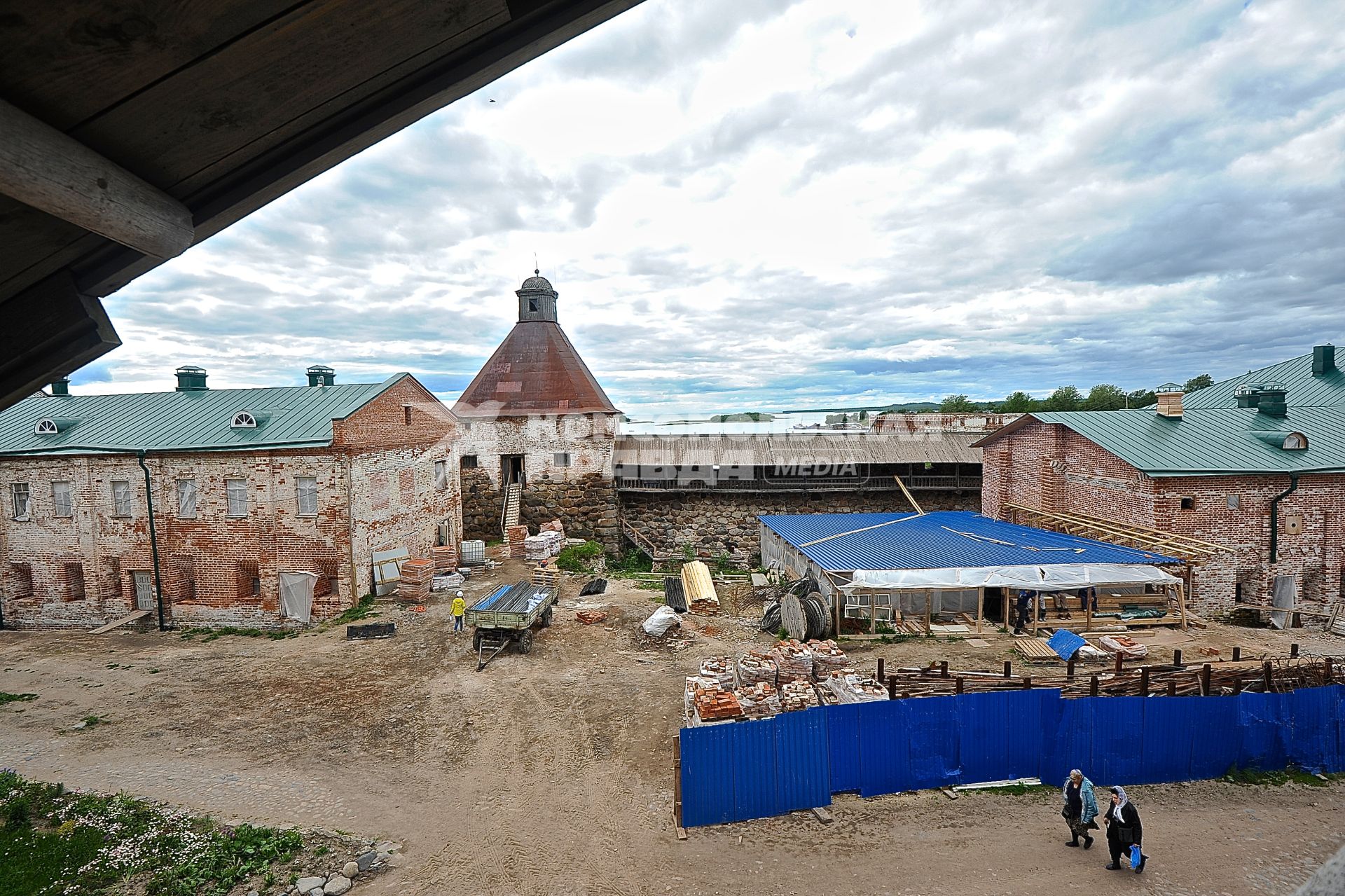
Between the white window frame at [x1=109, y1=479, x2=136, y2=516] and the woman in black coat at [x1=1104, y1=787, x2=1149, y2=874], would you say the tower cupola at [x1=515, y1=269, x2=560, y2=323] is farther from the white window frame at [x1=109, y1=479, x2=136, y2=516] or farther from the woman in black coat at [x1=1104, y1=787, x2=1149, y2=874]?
the woman in black coat at [x1=1104, y1=787, x2=1149, y2=874]

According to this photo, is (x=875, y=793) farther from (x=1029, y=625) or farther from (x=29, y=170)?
(x=29, y=170)

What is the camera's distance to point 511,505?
26750 mm

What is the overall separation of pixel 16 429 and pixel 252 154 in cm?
2619

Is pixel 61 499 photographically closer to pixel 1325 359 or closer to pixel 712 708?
A: pixel 712 708

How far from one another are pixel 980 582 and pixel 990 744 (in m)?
5.67

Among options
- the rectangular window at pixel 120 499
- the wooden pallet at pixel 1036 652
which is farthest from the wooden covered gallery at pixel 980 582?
the rectangular window at pixel 120 499

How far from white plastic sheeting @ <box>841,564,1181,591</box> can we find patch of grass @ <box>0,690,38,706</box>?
61.3 feet

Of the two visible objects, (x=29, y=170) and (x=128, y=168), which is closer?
(x=29, y=170)

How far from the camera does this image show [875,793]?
9.12 meters

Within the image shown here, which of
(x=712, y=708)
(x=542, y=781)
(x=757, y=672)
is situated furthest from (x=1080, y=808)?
(x=542, y=781)

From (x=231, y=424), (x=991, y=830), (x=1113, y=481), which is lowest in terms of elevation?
(x=991, y=830)

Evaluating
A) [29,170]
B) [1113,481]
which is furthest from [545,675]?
[1113,481]

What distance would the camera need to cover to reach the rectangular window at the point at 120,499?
18.3 metres

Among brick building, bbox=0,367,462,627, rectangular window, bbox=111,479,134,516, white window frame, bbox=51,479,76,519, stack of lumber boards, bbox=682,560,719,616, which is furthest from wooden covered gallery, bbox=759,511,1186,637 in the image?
white window frame, bbox=51,479,76,519
